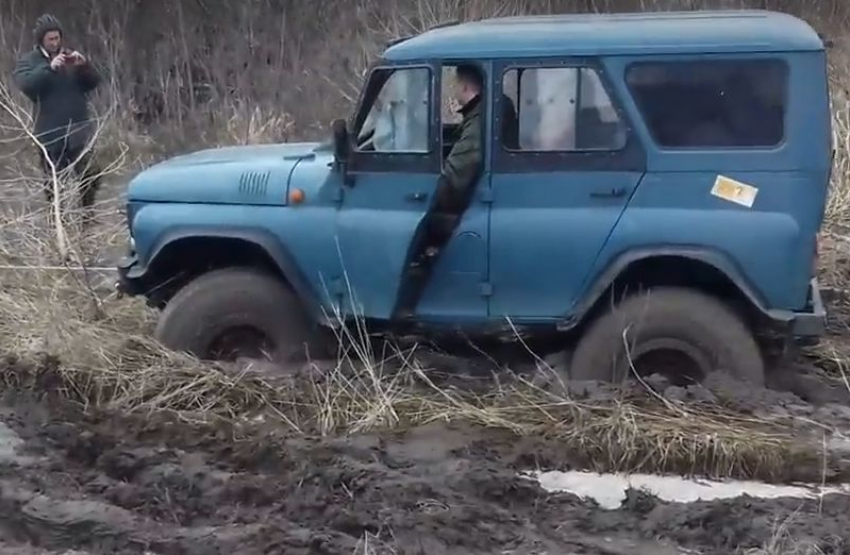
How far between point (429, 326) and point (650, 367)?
44.3 inches

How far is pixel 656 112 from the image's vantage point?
19.3 feet

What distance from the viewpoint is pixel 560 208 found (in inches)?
234

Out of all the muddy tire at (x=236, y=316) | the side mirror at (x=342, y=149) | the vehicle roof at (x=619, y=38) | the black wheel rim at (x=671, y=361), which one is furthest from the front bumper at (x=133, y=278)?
the black wheel rim at (x=671, y=361)

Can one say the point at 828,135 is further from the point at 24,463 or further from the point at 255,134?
the point at 255,134

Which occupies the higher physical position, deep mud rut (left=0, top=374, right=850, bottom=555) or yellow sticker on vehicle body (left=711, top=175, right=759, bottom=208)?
yellow sticker on vehicle body (left=711, top=175, right=759, bottom=208)

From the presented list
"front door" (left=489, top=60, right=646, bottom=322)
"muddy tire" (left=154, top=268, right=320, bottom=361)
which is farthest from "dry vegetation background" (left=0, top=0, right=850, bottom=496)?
"front door" (left=489, top=60, right=646, bottom=322)

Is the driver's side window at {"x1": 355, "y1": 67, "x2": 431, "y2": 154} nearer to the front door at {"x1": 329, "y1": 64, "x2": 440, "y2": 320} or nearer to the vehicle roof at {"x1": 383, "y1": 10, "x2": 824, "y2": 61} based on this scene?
the front door at {"x1": 329, "y1": 64, "x2": 440, "y2": 320}

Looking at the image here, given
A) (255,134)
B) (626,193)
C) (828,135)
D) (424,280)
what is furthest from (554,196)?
(255,134)

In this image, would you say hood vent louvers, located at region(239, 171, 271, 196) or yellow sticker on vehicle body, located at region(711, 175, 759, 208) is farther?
hood vent louvers, located at region(239, 171, 271, 196)

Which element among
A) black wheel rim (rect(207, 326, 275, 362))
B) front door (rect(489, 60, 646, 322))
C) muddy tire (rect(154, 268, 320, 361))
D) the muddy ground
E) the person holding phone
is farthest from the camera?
the person holding phone

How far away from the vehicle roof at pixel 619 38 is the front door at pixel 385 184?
19 centimetres

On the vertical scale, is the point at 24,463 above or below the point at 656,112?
below

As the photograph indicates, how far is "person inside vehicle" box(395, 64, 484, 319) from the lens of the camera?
5.95 metres

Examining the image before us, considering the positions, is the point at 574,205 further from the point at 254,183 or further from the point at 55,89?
the point at 55,89
